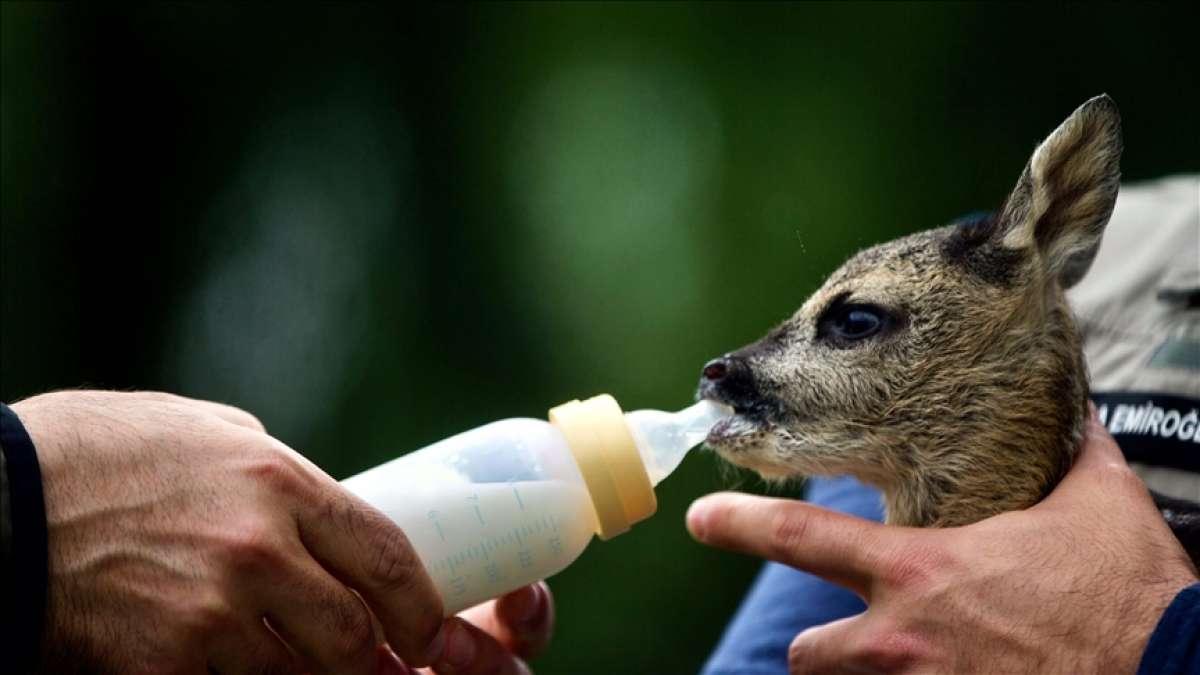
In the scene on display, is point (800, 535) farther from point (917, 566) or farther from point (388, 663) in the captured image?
point (388, 663)

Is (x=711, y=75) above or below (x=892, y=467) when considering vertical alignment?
above

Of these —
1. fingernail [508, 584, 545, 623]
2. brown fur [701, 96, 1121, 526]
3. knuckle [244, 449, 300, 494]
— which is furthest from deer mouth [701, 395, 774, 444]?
knuckle [244, 449, 300, 494]

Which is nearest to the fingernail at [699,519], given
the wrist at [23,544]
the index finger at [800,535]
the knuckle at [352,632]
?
the index finger at [800,535]

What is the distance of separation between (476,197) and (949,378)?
303 cm

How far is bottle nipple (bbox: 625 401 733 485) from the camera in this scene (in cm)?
164

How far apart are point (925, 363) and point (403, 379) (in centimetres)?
290

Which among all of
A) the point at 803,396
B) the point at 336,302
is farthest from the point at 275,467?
the point at 336,302

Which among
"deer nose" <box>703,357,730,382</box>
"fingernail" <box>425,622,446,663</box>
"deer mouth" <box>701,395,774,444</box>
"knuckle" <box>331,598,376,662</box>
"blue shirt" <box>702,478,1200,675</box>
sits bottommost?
"blue shirt" <box>702,478,1200,675</box>

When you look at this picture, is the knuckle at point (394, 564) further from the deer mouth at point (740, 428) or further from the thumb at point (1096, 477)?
the thumb at point (1096, 477)

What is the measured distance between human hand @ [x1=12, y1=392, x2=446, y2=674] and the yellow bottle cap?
25cm

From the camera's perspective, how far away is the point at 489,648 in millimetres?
1734

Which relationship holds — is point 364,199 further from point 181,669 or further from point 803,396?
point 181,669

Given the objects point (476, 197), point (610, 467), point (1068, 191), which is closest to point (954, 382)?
point (1068, 191)

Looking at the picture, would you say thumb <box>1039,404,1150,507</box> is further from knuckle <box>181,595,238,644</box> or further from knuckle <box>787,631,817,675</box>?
knuckle <box>181,595,238,644</box>
